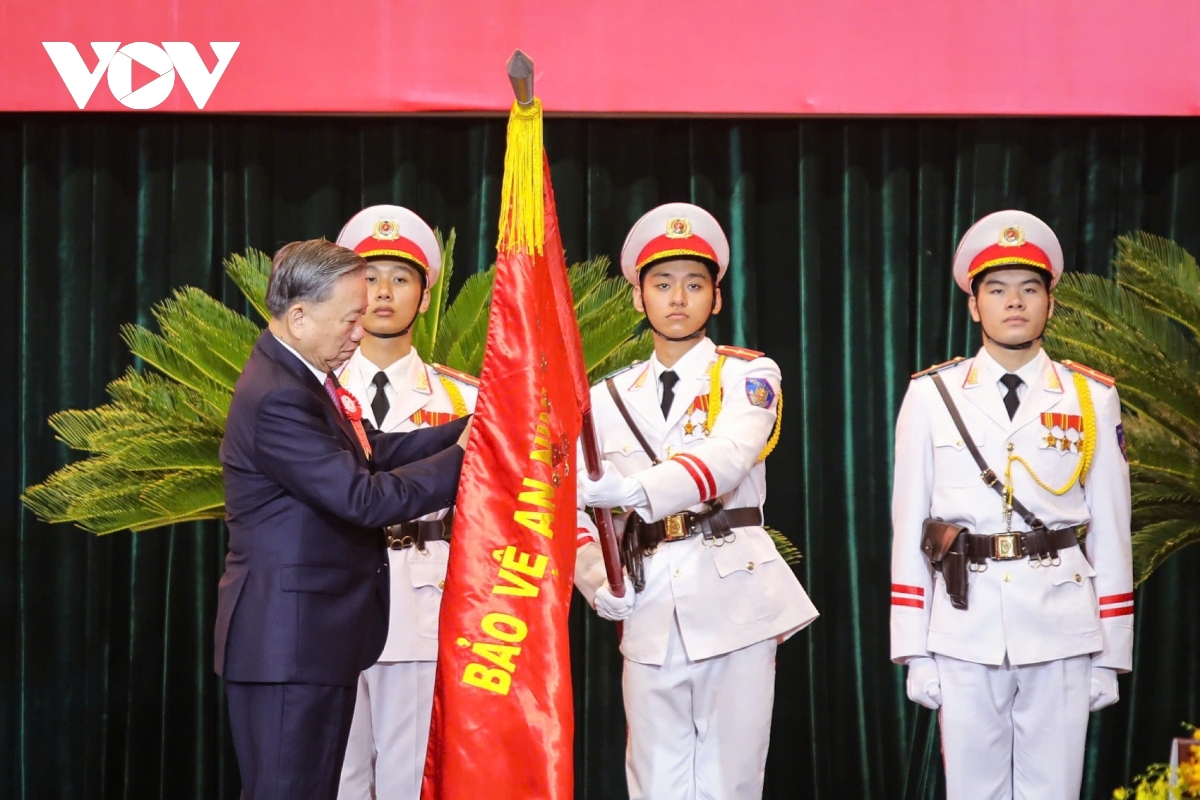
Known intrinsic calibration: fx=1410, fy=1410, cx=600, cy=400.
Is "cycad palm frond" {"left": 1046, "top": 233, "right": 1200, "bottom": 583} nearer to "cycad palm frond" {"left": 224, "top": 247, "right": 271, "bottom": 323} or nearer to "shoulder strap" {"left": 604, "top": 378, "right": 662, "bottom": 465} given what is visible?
"shoulder strap" {"left": 604, "top": 378, "right": 662, "bottom": 465}

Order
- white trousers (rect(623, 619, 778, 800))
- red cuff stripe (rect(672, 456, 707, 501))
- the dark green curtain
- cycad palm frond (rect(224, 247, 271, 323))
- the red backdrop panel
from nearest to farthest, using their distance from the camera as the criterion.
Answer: red cuff stripe (rect(672, 456, 707, 501)) → white trousers (rect(623, 619, 778, 800)) → cycad palm frond (rect(224, 247, 271, 323)) → the red backdrop panel → the dark green curtain

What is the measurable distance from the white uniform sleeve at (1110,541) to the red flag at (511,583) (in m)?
1.52

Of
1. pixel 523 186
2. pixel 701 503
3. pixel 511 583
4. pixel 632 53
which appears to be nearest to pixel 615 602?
pixel 701 503

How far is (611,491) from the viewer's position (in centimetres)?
342

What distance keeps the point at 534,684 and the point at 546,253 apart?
99 cm

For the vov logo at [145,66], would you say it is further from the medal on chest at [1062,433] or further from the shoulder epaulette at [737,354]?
the medal on chest at [1062,433]

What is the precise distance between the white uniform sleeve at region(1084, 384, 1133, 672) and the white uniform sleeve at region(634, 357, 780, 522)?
0.88m

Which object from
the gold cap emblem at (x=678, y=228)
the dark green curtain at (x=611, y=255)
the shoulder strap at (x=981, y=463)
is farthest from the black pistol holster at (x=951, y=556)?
the dark green curtain at (x=611, y=255)

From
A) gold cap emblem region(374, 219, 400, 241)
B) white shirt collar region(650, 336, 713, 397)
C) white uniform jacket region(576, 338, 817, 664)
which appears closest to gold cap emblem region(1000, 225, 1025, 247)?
white uniform jacket region(576, 338, 817, 664)

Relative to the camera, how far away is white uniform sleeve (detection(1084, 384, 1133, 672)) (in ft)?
12.3

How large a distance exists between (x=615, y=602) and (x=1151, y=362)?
2242 mm

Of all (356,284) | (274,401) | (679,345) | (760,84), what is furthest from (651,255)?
(760,84)

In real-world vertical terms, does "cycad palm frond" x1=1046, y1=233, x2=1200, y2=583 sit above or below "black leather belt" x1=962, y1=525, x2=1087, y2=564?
above

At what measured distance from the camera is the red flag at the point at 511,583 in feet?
10.4
